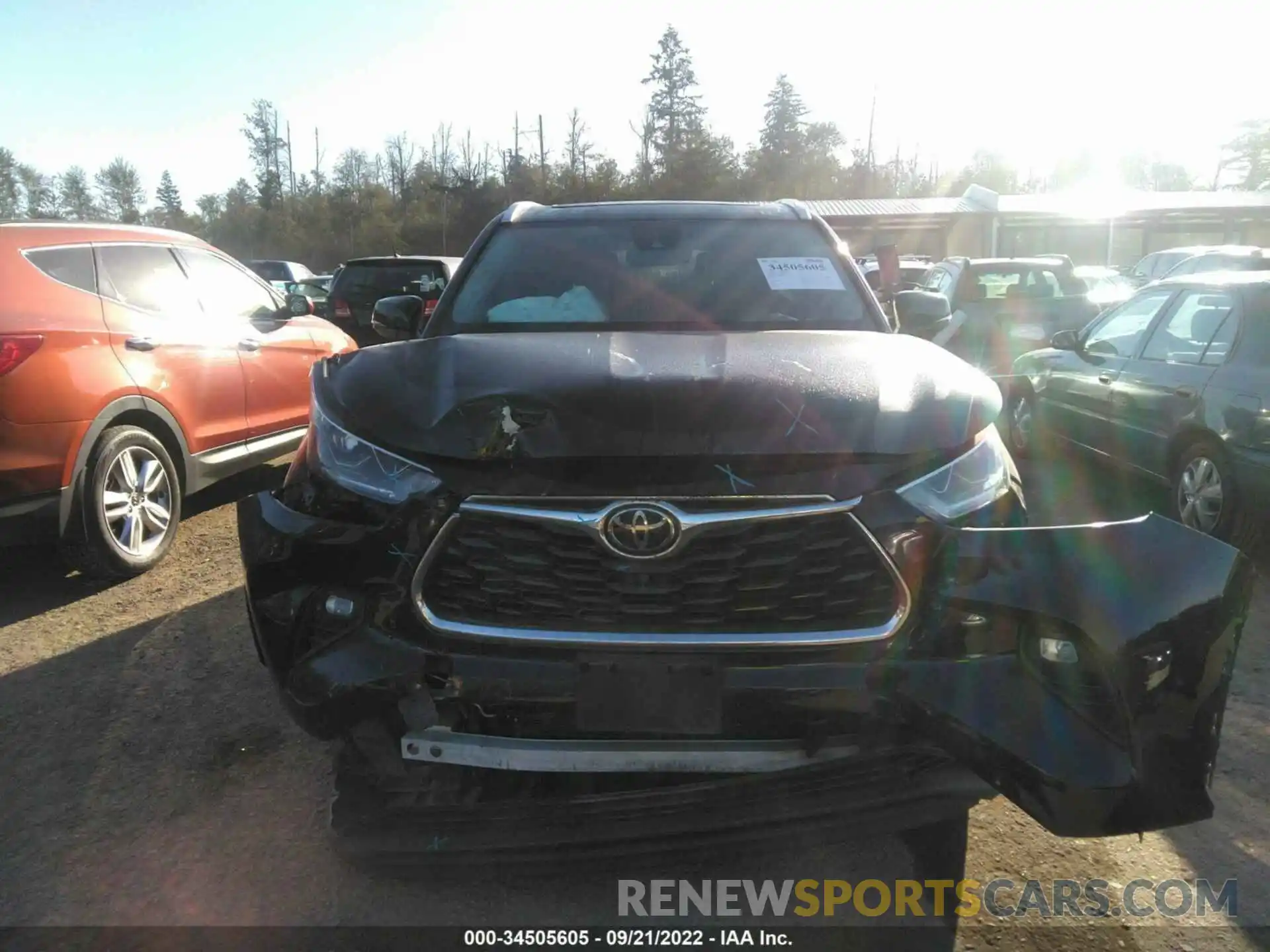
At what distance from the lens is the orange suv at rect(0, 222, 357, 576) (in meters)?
4.18

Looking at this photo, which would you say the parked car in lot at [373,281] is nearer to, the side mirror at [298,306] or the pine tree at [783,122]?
the side mirror at [298,306]

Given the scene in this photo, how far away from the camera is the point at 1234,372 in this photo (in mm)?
4910

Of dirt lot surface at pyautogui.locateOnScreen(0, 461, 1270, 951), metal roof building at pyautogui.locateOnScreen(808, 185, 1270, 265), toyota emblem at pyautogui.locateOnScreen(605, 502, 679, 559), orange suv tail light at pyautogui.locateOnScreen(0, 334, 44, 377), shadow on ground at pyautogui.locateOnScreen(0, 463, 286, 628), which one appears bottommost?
shadow on ground at pyautogui.locateOnScreen(0, 463, 286, 628)

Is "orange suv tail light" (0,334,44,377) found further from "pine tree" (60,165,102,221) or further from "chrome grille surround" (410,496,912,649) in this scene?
"pine tree" (60,165,102,221)

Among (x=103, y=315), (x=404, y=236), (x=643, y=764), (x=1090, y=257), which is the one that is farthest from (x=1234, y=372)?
(x=404, y=236)

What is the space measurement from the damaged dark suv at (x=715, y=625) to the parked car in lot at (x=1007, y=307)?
8.67 m

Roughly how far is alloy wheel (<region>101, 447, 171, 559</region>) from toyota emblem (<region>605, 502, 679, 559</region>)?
3524 millimetres

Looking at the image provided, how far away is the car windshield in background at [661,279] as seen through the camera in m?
3.40

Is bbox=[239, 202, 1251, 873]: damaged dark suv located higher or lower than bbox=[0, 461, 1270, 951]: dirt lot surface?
higher

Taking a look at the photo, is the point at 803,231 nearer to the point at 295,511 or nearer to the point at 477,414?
the point at 477,414

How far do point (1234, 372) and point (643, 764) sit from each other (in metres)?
4.36

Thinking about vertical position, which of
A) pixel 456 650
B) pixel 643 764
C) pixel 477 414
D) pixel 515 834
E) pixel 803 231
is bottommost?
pixel 515 834

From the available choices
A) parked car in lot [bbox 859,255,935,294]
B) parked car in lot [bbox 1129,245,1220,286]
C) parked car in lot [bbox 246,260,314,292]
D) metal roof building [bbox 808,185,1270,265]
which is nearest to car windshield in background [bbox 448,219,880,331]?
parked car in lot [bbox 859,255,935,294]

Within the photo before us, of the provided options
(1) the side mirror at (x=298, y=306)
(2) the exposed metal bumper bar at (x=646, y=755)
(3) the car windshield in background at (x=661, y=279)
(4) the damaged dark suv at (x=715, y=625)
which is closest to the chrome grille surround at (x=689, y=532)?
(4) the damaged dark suv at (x=715, y=625)
